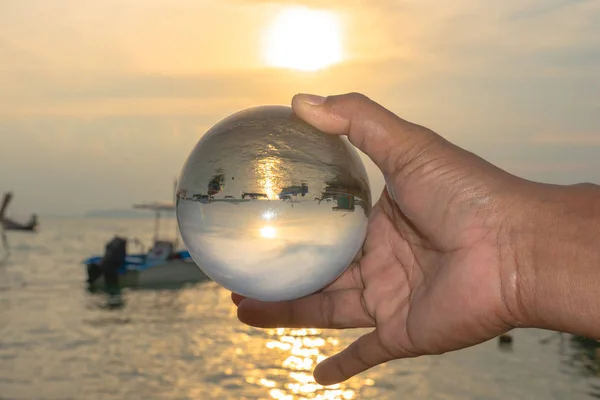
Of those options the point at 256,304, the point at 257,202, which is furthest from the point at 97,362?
the point at 257,202

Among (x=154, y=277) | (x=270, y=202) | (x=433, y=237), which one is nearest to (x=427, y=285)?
(x=433, y=237)

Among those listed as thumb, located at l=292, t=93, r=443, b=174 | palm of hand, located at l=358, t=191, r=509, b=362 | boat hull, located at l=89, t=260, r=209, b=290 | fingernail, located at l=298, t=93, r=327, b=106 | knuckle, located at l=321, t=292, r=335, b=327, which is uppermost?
fingernail, located at l=298, t=93, r=327, b=106

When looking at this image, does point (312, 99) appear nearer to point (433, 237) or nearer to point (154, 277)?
point (433, 237)

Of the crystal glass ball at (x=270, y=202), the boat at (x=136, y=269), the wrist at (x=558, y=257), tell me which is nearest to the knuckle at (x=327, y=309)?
the crystal glass ball at (x=270, y=202)

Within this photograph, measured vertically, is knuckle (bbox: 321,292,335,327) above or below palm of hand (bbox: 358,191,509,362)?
below

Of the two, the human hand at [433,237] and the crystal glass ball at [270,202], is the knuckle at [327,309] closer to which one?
the human hand at [433,237]

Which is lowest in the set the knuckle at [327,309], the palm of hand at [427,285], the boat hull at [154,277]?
the boat hull at [154,277]

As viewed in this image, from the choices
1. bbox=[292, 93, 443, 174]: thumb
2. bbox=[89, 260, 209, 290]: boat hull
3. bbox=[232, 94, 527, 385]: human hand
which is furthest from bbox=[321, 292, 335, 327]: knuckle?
bbox=[89, 260, 209, 290]: boat hull

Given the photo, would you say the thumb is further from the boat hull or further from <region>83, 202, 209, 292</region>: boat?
the boat hull
